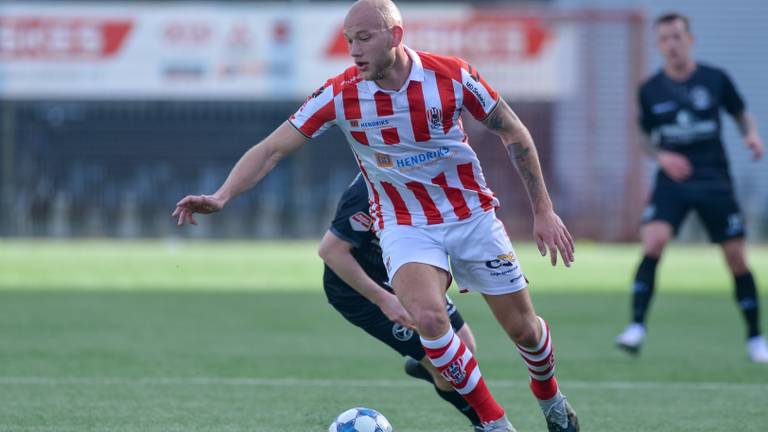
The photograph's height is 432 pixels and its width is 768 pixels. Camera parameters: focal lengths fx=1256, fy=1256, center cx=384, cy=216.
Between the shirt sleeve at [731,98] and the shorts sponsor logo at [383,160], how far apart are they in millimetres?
4389

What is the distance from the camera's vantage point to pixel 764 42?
30109 millimetres

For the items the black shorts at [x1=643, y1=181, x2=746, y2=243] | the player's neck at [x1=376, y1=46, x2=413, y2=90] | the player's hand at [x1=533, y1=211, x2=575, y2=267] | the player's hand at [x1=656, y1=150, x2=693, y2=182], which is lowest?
the black shorts at [x1=643, y1=181, x2=746, y2=243]

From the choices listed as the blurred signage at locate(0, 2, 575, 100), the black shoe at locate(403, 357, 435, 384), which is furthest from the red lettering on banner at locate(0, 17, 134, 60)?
the black shoe at locate(403, 357, 435, 384)

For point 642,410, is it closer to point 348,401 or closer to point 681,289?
point 348,401

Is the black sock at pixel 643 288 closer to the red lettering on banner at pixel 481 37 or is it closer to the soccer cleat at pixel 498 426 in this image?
the soccer cleat at pixel 498 426

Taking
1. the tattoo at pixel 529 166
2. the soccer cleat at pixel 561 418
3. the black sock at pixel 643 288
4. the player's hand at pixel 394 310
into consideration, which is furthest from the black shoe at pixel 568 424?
the black sock at pixel 643 288

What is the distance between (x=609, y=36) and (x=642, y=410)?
22393 millimetres

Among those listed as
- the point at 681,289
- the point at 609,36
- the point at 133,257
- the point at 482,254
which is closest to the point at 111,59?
the point at 133,257

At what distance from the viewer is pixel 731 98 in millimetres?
8945

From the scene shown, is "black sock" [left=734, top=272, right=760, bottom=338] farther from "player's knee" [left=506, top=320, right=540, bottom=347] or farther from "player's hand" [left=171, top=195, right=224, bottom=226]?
"player's hand" [left=171, top=195, right=224, bottom=226]

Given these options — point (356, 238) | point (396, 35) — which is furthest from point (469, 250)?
point (396, 35)

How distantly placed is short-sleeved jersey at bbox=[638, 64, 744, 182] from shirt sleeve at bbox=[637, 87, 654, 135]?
0.03 feet

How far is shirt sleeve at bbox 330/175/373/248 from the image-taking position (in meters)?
5.81

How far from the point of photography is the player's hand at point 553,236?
5.23 m
